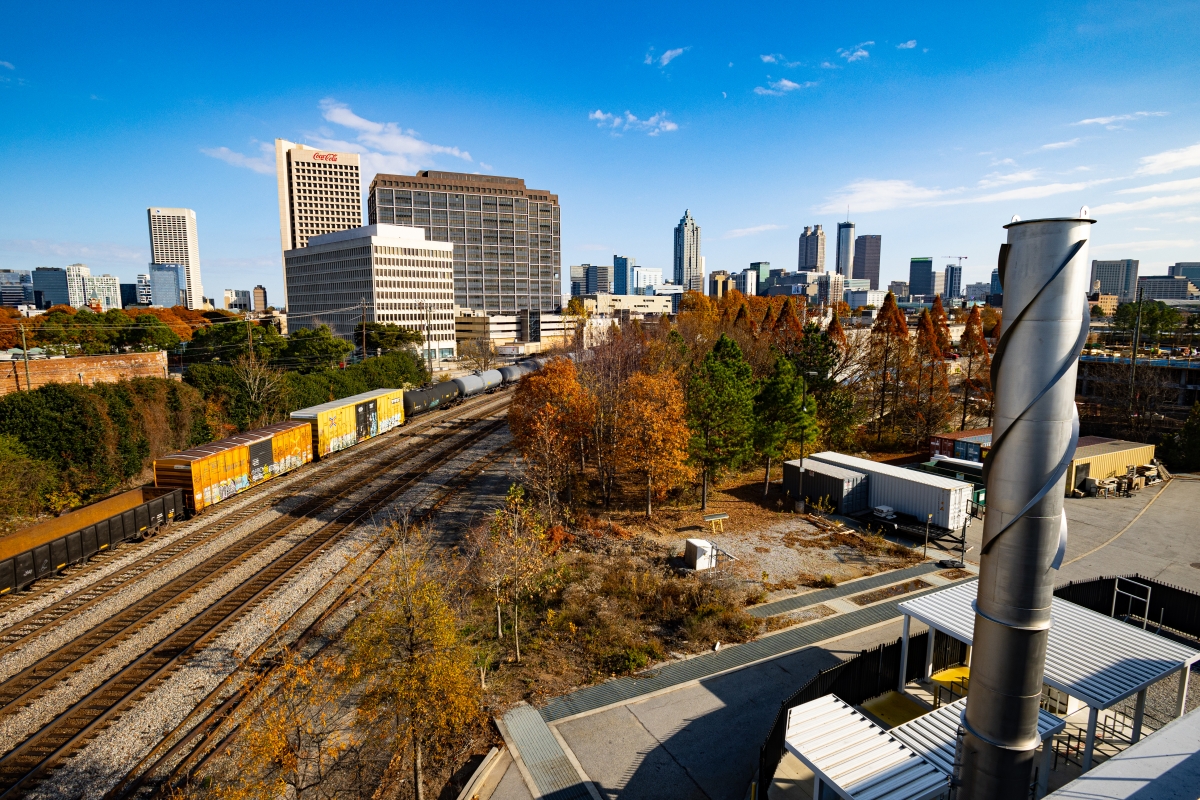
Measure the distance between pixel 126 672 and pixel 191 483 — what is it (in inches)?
540

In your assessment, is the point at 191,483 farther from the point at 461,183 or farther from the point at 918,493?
the point at 461,183

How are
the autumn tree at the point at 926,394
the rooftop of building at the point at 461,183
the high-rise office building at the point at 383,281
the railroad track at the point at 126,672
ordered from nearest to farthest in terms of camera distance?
1. the railroad track at the point at 126,672
2. the autumn tree at the point at 926,394
3. the high-rise office building at the point at 383,281
4. the rooftop of building at the point at 461,183

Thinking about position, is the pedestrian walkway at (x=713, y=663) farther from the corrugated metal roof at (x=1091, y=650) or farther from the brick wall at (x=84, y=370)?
the brick wall at (x=84, y=370)

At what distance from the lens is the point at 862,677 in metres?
15.6

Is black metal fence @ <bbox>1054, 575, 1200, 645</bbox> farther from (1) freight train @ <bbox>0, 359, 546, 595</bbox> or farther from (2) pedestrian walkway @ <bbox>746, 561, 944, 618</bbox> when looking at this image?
(1) freight train @ <bbox>0, 359, 546, 595</bbox>

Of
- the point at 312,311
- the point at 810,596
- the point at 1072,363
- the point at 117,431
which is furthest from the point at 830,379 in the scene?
the point at 312,311

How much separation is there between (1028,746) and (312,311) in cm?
15669

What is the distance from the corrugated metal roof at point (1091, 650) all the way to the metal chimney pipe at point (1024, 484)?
7.17m

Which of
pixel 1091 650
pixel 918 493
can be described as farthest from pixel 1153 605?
pixel 918 493

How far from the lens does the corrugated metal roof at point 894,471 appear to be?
28.6 m

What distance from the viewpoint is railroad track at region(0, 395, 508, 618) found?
21.4 m

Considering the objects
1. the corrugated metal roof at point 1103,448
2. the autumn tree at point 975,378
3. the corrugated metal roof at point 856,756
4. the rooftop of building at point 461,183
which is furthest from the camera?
the rooftop of building at point 461,183

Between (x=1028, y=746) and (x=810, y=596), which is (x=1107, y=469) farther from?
(x=1028, y=746)

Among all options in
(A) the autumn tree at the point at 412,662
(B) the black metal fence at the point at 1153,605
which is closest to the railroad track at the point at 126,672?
(A) the autumn tree at the point at 412,662
